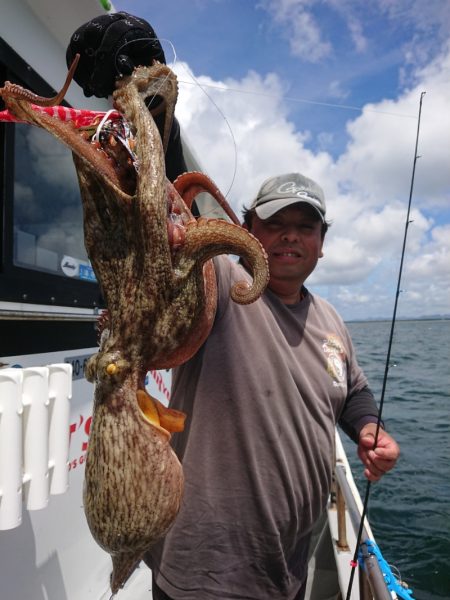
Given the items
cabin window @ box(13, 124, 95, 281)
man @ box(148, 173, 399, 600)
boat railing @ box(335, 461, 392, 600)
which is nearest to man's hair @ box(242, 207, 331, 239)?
man @ box(148, 173, 399, 600)

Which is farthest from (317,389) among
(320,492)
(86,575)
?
(86,575)

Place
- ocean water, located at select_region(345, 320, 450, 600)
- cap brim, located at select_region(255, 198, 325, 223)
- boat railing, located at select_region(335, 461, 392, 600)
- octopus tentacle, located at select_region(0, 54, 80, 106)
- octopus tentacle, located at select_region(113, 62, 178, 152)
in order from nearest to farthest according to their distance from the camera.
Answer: octopus tentacle, located at select_region(0, 54, 80, 106) → octopus tentacle, located at select_region(113, 62, 178, 152) → cap brim, located at select_region(255, 198, 325, 223) → boat railing, located at select_region(335, 461, 392, 600) → ocean water, located at select_region(345, 320, 450, 600)

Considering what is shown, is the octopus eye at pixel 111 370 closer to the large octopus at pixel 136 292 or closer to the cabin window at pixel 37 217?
the large octopus at pixel 136 292

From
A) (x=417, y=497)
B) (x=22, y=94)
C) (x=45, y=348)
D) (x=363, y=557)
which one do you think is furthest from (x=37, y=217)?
(x=417, y=497)

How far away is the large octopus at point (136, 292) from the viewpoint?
43.3 inches

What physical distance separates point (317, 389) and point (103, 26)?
6.18 ft

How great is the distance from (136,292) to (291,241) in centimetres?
142

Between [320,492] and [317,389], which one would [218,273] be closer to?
[317,389]

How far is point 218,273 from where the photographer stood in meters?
1.81

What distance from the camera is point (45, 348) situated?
9.37 feet

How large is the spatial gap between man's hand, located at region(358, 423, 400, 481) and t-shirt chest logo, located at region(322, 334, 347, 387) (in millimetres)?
339

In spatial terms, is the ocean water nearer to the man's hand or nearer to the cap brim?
the man's hand

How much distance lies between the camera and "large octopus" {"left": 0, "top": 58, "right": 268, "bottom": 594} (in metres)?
1.10

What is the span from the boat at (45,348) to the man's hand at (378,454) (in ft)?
2.35
